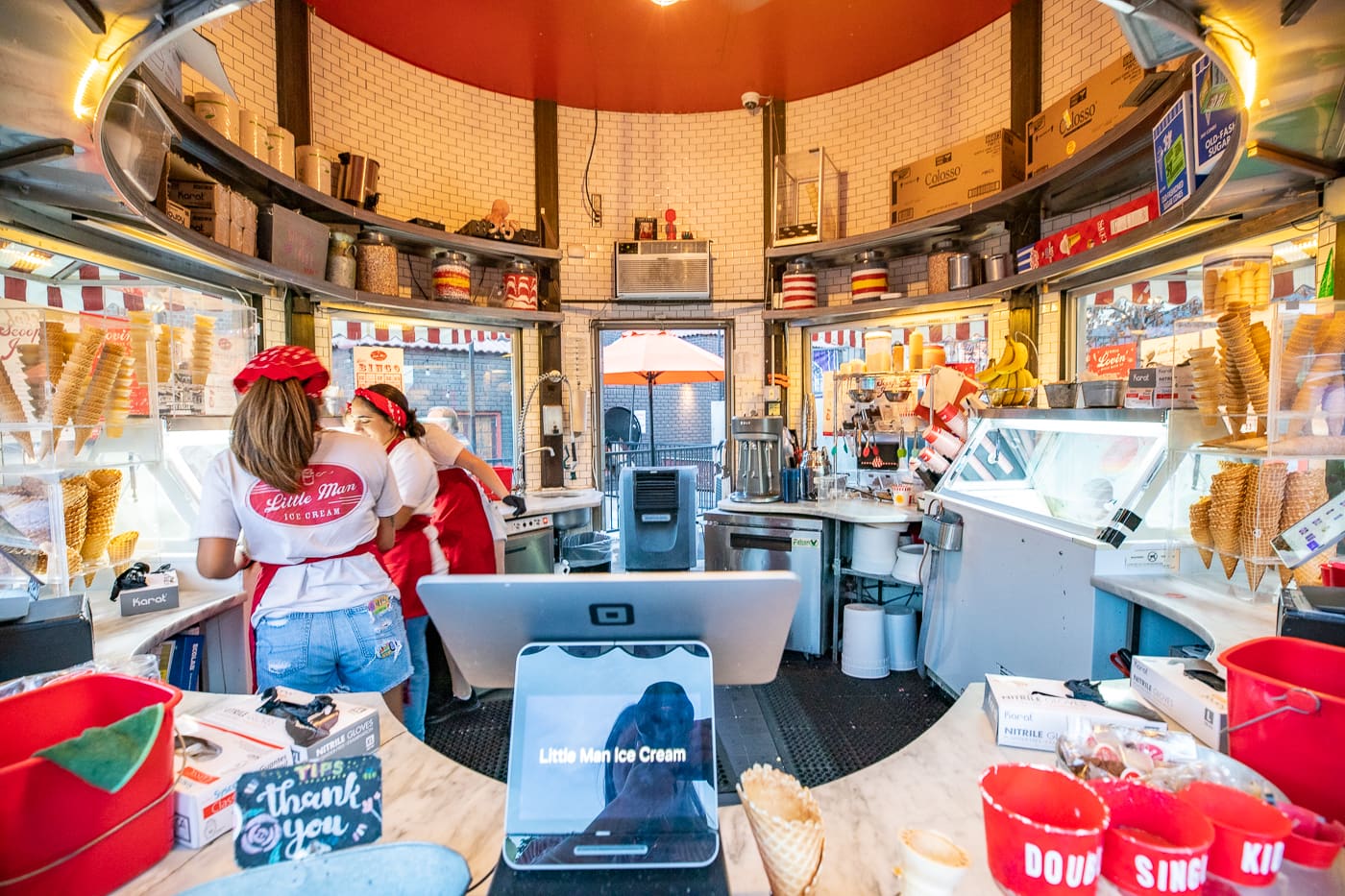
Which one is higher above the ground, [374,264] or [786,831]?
[374,264]

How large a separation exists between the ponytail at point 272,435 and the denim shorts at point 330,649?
0.43 meters

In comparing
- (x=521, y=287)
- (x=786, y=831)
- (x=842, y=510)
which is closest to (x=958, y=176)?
(x=842, y=510)

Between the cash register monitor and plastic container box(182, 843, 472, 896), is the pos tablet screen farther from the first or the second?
plastic container box(182, 843, 472, 896)

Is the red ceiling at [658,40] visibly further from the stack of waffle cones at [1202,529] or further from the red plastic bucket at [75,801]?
the red plastic bucket at [75,801]

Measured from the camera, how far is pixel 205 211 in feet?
10.9

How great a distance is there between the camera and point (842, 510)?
14.8ft

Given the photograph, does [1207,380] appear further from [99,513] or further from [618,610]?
[99,513]

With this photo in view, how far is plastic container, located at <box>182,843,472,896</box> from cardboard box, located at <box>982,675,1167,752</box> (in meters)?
1.19

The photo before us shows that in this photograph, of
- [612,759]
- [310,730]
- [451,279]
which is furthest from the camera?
[451,279]

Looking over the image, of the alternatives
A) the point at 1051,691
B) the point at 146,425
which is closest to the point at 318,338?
the point at 146,425

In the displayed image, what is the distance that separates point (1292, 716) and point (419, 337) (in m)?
5.84

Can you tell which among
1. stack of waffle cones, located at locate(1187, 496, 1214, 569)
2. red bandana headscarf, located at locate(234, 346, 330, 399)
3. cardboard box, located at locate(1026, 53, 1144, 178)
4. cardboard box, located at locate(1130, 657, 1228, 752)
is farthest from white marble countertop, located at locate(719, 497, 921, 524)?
red bandana headscarf, located at locate(234, 346, 330, 399)

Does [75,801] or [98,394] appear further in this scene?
[98,394]

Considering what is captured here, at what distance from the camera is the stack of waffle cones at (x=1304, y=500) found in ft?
7.06
